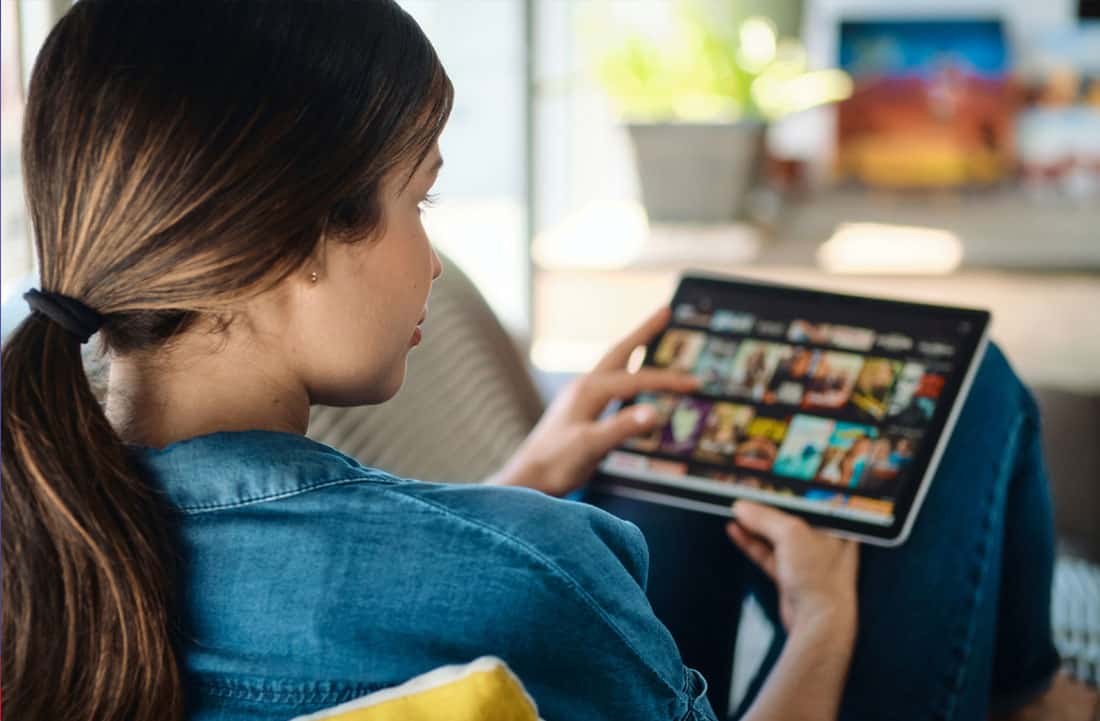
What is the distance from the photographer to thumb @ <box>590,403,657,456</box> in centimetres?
100

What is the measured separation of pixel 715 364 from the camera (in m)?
1.05

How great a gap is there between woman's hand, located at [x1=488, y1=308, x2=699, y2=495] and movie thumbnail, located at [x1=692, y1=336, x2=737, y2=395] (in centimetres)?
1

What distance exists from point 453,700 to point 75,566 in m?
0.18

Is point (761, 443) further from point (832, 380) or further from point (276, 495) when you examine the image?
point (276, 495)

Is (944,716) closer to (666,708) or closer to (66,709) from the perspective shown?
(666,708)

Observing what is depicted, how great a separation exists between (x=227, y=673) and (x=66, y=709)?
0.24 ft

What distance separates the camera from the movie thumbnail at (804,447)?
3.06 feet

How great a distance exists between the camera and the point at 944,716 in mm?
871

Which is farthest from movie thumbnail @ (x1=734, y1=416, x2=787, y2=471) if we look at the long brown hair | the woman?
the long brown hair

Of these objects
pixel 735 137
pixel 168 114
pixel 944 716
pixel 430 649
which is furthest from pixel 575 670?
pixel 735 137

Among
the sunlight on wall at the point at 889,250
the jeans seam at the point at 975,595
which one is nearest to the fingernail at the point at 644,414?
the jeans seam at the point at 975,595

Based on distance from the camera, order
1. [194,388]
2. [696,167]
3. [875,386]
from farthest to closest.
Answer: [696,167] → [875,386] → [194,388]

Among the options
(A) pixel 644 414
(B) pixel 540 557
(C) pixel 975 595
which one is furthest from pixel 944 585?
(B) pixel 540 557

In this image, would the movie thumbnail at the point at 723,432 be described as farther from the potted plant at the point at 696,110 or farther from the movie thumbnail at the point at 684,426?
the potted plant at the point at 696,110
